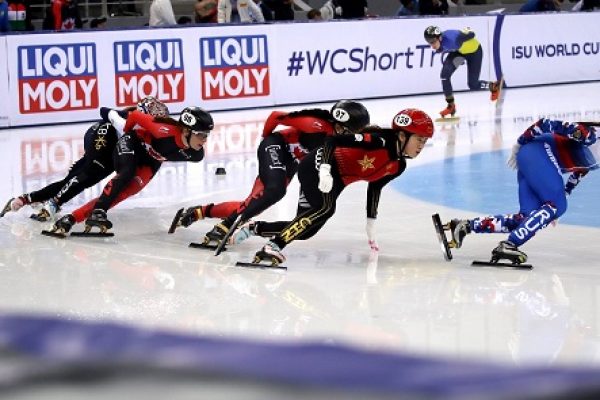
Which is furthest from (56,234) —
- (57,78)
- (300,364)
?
(57,78)

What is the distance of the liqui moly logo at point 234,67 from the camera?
58.3 ft

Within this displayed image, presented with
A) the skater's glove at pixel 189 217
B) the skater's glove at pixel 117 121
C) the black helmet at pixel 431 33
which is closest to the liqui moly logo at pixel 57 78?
the black helmet at pixel 431 33

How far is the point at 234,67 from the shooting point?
18.0 m

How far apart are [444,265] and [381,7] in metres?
18.8

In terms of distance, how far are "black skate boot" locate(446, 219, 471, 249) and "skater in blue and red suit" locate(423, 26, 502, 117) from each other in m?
9.41

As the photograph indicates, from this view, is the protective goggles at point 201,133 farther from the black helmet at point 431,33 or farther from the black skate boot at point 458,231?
the black helmet at point 431,33

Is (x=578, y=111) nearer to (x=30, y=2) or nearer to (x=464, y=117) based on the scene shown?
(x=464, y=117)

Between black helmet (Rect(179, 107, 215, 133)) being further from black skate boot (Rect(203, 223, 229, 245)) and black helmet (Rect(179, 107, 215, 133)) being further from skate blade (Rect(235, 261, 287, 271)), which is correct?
skate blade (Rect(235, 261, 287, 271))

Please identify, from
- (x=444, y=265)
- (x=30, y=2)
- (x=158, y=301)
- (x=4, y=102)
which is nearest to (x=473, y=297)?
(x=444, y=265)

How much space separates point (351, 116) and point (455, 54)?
36.8ft

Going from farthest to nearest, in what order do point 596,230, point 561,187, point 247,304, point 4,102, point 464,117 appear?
point 464,117 < point 4,102 < point 596,230 < point 561,187 < point 247,304

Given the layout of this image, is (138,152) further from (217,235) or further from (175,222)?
(217,235)

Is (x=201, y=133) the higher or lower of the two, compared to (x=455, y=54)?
lower

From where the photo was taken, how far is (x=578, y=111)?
1753 centimetres
